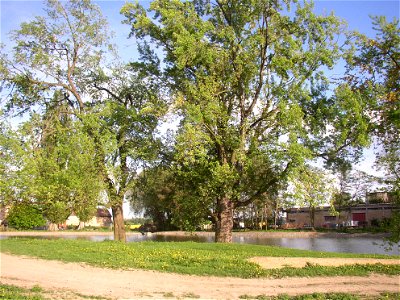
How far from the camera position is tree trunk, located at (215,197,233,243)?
23453mm

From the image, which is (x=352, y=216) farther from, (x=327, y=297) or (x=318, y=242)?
(x=327, y=297)

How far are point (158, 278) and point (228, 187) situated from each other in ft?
36.5

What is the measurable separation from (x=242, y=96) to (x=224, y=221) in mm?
7340

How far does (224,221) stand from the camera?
926 inches

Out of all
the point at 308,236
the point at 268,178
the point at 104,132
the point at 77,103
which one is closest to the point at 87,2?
the point at 77,103

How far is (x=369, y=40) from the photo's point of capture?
40.4 feet

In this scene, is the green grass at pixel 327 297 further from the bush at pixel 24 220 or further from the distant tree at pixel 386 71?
the bush at pixel 24 220

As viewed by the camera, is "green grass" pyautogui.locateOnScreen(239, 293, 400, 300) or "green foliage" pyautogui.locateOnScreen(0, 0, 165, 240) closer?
"green grass" pyautogui.locateOnScreen(239, 293, 400, 300)

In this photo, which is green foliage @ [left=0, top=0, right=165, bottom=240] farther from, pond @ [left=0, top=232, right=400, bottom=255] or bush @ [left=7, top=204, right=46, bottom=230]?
bush @ [left=7, top=204, right=46, bottom=230]

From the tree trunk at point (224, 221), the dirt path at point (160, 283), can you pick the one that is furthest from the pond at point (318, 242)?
the dirt path at point (160, 283)

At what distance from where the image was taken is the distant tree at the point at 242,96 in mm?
21062

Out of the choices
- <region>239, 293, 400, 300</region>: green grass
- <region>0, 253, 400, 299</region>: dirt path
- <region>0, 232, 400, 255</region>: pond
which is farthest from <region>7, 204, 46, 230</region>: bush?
<region>239, 293, 400, 300</region>: green grass

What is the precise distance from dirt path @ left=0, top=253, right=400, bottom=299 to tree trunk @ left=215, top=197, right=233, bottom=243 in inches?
450

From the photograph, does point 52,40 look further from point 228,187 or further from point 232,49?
point 228,187
